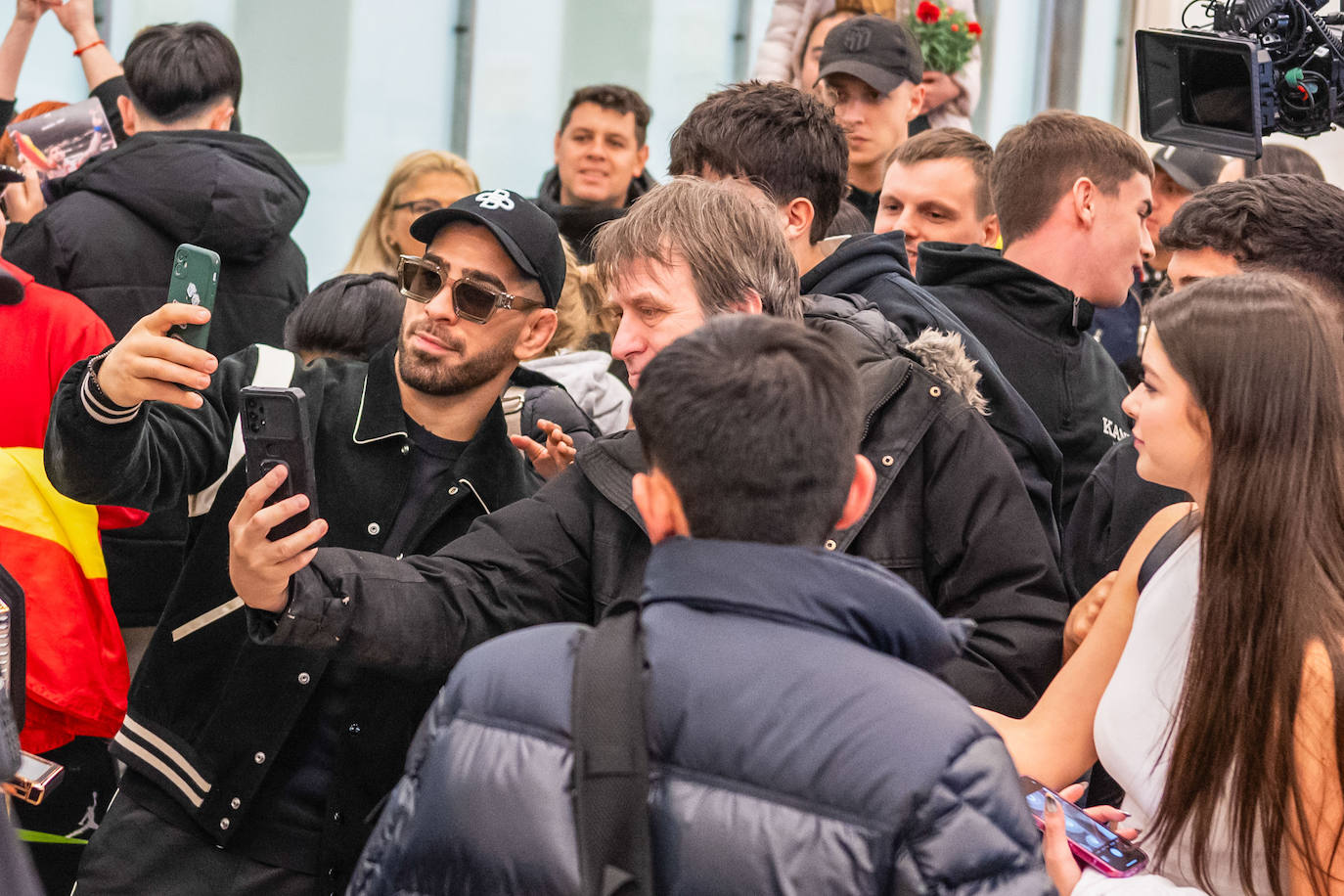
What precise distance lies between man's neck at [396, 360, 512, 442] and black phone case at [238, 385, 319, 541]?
0.57 meters

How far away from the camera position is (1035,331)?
3369mm

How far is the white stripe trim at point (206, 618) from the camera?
2436 mm

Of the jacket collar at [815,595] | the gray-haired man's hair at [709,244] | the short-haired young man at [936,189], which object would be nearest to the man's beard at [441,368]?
the gray-haired man's hair at [709,244]

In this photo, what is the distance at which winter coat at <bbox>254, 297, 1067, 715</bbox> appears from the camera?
222cm

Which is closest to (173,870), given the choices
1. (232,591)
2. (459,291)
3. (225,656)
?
(225,656)

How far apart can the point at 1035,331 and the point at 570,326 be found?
1.30 meters

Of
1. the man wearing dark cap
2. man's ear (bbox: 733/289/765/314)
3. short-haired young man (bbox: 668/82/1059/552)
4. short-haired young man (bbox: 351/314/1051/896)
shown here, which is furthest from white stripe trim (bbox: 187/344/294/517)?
the man wearing dark cap

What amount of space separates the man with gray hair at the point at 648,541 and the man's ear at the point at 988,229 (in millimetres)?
1849

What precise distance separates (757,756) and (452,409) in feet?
4.73

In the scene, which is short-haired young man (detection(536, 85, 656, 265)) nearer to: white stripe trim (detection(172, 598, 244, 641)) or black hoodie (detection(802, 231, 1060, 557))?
black hoodie (detection(802, 231, 1060, 557))

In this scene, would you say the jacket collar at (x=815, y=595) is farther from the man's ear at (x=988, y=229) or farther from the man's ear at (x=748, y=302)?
the man's ear at (x=988, y=229)

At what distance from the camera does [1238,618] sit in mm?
1896

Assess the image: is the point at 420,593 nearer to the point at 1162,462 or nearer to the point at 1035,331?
the point at 1162,462

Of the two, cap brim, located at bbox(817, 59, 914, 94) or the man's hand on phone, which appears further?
cap brim, located at bbox(817, 59, 914, 94)
